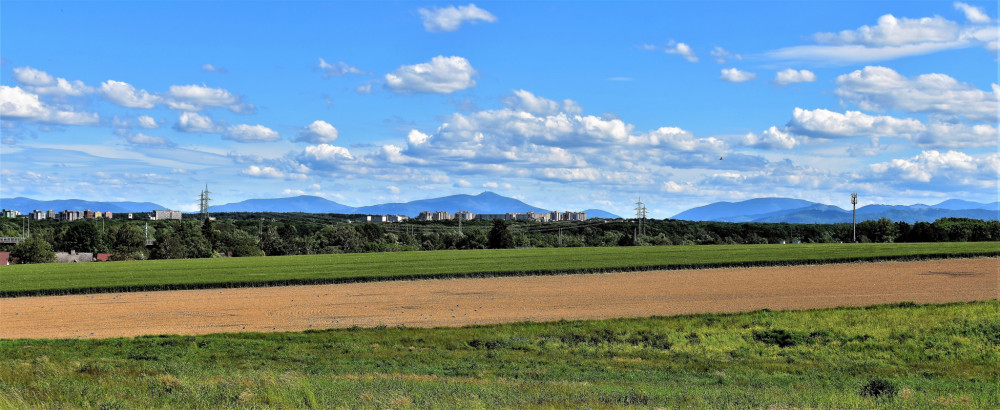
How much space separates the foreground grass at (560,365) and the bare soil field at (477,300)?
468cm

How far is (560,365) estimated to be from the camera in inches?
768

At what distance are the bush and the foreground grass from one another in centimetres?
16

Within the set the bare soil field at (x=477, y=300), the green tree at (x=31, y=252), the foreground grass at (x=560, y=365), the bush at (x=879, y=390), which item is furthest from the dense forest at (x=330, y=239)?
the bush at (x=879, y=390)

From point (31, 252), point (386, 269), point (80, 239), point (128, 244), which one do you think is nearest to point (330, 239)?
point (128, 244)

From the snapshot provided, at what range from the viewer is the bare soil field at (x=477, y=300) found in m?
33.0

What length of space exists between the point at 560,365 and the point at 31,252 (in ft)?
305

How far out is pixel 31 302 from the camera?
42.5 metres

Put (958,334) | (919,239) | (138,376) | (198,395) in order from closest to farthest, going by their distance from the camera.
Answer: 1. (198,395)
2. (138,376)
3. (958,334)
4. (919,239)

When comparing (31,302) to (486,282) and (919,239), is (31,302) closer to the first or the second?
(486,282)

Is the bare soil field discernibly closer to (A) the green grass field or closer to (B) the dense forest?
(A) the green grass field

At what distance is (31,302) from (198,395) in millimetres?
38267

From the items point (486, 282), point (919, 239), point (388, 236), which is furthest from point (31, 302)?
point (919, 239)

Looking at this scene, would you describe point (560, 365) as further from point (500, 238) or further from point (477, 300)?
point (500, 238)

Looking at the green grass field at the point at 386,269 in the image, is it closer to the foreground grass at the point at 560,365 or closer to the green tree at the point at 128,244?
the foreground grass at the point at 560,365
